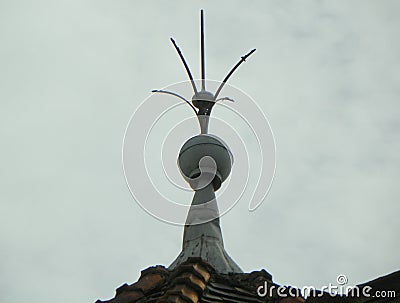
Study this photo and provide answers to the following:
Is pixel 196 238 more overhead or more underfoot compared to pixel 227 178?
more underfoot

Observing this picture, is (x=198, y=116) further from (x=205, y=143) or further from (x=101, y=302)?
(x=101, y=302)

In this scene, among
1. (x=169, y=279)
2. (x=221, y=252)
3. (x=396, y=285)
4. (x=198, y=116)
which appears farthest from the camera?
(x=198, y=116)

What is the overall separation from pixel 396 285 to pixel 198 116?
5.73 m

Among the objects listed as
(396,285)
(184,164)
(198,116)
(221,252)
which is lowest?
(396,285)

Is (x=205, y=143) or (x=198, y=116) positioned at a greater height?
(x=198, y=116)

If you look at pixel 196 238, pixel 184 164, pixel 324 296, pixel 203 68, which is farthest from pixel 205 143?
pixel 324 296

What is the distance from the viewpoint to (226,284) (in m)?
10.4

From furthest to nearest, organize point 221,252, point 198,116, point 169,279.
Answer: point 198,116 < point 221,252 < point 169,279

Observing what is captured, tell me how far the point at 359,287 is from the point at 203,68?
633 centimetres

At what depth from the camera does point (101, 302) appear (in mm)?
10469

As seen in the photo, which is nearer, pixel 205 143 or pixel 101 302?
pixel 101 302

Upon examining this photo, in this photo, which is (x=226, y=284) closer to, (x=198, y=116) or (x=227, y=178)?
(x=227, y=178)

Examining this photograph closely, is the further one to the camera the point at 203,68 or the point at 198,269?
the point at 203,68

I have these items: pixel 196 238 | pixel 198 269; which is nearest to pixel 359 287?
pixel 198 269
